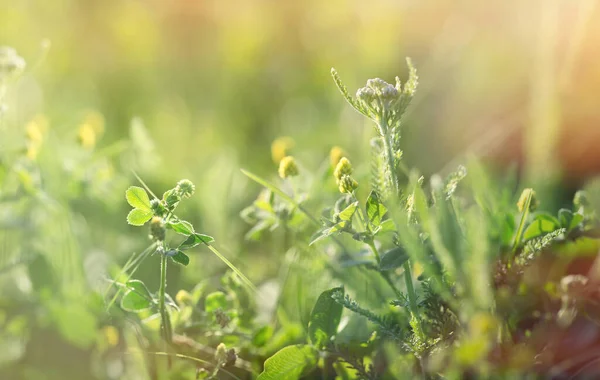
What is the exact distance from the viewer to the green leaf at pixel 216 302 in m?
1.42

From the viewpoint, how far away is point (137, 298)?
4.32ft

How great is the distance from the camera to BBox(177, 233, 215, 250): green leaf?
1.27 m

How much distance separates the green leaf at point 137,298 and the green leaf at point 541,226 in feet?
2.46

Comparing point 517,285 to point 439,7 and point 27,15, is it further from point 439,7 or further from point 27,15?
point 27,15

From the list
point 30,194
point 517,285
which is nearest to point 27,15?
point 30,194

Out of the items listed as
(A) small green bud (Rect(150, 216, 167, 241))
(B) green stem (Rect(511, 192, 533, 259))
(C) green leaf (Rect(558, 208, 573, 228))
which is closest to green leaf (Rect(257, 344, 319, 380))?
(A) small green bud (Rect(150, 216, 167, 241))

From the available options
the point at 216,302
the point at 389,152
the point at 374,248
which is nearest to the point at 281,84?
the point at 216,302

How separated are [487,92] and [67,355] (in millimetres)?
1961

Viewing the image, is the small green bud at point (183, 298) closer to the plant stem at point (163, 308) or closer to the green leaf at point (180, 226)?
the plant stem at point (163, 308)

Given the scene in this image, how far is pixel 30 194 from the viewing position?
170 cm

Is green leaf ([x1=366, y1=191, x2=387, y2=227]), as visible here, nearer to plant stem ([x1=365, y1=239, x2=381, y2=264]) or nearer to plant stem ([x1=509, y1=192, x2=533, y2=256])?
plant stem ([x1=365, y1=239, x2=381, y2=264])

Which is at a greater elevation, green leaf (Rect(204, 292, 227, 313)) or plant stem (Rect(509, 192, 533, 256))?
plant stem (Rect(509, 192, 533, 256))

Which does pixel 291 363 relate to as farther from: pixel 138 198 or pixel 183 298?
pixel 138 198

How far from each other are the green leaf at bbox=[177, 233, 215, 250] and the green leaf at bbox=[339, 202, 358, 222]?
242mm
